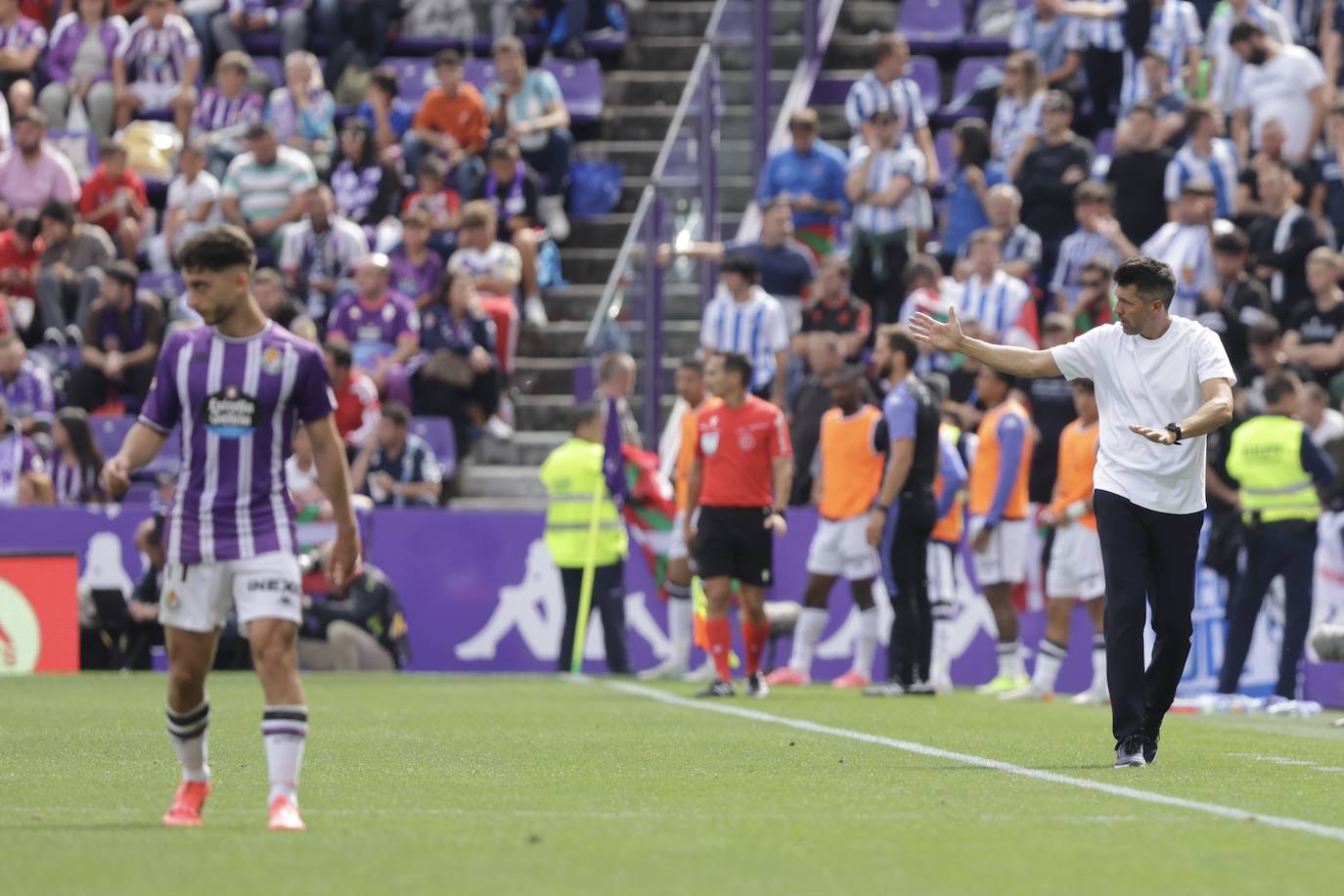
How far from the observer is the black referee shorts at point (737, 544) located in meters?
15.6

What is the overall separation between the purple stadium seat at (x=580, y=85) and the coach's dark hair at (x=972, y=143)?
5.08 m

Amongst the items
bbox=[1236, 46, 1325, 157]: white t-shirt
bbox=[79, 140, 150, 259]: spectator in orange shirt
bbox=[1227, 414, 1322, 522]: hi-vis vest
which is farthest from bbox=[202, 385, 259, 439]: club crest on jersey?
bbox=[79, 140, 150, 259]: spectator in orange shirt

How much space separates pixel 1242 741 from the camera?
12.3m

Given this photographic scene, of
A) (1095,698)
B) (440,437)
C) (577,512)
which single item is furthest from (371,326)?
(1095,698)

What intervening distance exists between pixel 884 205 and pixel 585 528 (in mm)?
4537

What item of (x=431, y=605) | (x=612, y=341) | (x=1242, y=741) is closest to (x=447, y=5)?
(x=612, y=341)

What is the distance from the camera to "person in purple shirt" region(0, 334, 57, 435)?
21.1m

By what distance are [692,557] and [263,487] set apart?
8.48m

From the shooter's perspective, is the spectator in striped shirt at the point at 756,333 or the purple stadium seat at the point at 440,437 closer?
the spectator in striped shirt at the point at 756,333

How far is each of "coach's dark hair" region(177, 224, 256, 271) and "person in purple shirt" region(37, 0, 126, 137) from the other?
61.2ft

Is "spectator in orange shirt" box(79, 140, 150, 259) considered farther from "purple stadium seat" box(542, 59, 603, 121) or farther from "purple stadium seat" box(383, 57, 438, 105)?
→ "purple stadium seat" box(542, 59, 603, 121)

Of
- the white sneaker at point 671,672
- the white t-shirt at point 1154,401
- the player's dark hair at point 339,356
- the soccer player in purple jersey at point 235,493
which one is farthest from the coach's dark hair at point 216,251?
the player's dark hair at point 339,356

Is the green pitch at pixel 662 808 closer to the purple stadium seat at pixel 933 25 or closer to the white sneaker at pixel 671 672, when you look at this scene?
the white sneaker at pixel 671 672

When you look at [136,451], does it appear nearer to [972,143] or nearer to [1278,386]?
[1278,386]
